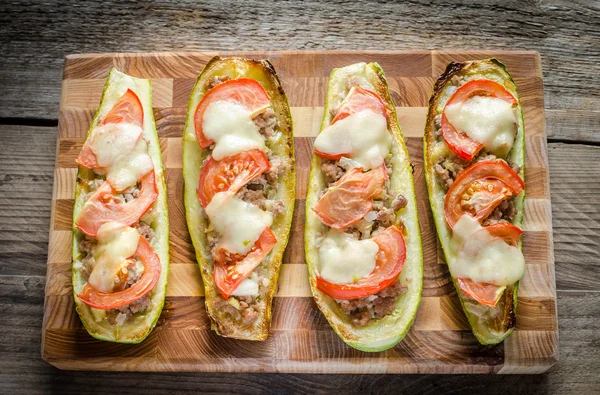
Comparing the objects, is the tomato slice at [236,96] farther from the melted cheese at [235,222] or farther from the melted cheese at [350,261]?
the melted cheese at [350,261]

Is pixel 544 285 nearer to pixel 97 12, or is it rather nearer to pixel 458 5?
pixel 458 5

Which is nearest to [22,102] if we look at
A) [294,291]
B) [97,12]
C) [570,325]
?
[97,12]

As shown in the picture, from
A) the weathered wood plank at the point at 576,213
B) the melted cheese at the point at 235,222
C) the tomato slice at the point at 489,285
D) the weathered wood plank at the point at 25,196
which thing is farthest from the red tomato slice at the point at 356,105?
the weathered wood plank at the point at 25,196

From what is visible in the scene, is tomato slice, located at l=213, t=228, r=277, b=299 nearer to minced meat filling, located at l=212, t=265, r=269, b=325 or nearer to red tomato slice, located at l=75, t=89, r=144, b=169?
minced meat filling, located at l=212, t=265, r=269, b=325

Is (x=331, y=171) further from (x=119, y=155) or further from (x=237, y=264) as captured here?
(x=119, y=155)

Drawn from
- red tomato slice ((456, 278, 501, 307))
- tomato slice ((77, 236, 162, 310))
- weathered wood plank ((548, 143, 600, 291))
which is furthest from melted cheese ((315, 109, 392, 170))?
weathered wood plank ((548, 143, 600, 291))

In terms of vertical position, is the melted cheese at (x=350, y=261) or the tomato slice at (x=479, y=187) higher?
the tomato slice at (x=479, y=187)
